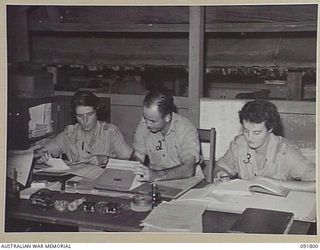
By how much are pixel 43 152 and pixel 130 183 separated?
12 centimetres

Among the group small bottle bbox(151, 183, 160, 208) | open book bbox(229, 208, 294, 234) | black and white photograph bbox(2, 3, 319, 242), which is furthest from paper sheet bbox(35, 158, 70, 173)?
open book bbox(229, 208, 294, 234)

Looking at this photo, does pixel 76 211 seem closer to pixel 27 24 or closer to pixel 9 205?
pixel 9 205

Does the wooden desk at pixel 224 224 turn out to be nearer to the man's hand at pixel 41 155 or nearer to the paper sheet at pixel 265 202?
the paper sheet at pixel 265 202

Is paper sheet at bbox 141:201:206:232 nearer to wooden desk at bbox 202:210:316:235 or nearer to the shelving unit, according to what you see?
wooden desk at bbox 202:210:316:235

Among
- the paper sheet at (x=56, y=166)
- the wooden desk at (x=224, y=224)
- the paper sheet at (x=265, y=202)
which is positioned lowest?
the wooden desk at (x=224, y=224)

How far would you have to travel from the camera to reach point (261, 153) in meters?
0.64

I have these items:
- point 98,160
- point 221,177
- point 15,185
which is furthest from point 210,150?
point 15,185

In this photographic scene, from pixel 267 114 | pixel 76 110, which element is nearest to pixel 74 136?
pixel 76 110

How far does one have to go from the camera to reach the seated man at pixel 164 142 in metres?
0.64

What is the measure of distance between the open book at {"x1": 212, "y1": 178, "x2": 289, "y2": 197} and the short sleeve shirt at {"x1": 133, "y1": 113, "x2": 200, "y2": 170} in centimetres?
5

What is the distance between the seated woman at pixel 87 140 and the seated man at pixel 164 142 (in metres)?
0.03

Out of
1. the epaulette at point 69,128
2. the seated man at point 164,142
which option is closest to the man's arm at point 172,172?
the seated man at point 164,142

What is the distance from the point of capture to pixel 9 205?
0.63 meters

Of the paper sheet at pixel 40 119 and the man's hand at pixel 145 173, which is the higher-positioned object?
the paper sheet at pixel 40 119
